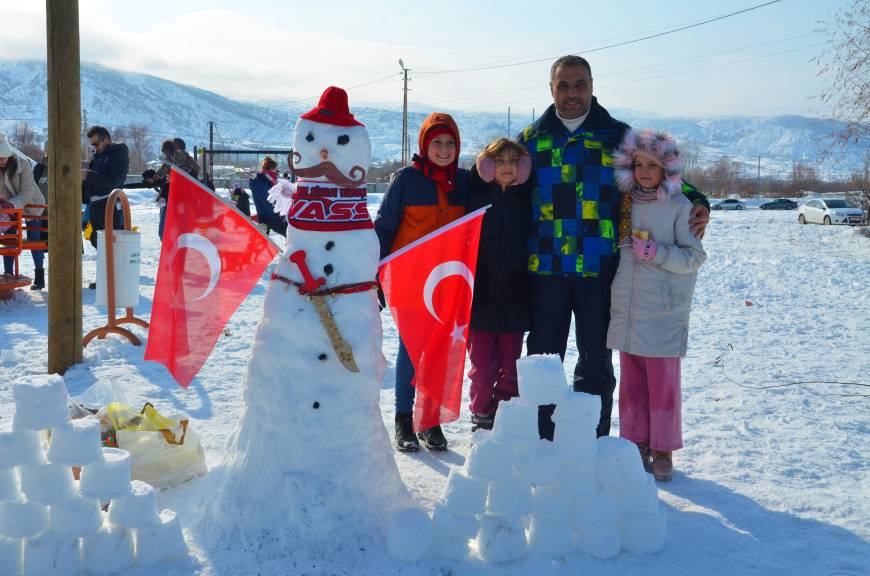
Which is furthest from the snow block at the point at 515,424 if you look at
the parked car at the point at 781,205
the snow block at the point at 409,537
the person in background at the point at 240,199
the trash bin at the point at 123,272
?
the parked car at the point at 781,205

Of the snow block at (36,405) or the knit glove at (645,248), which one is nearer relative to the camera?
the snow block at (36,405)

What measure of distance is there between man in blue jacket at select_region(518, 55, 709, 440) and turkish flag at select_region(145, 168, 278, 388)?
1393 mm

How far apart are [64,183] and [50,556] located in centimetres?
332

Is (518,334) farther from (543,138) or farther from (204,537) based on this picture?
(204,537)

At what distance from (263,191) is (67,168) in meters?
5.87

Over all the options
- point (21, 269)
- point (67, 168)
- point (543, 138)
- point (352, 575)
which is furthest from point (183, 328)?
point (21, 269)

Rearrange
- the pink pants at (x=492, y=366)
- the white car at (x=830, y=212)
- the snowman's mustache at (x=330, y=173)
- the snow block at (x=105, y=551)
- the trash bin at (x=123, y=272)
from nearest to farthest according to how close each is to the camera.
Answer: the snow block at (x=105, y=551) → the snowman's mustache at (x=330, y=173) → the pink pants at (x=492, y=366) → the trash bin at (x=123, y=272) → the white car at (x=830, y=212)

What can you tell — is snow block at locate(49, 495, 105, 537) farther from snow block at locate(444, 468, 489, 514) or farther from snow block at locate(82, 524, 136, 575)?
snow block at locate(444, 468, 489, 514)

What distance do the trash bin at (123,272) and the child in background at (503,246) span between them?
11.8 ft

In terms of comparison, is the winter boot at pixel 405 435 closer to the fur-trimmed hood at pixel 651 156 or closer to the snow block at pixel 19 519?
the fur-trimmed hood at pixel 651 156

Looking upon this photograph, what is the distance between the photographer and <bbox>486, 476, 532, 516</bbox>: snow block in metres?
2.69

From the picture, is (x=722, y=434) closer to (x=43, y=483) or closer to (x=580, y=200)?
(x=580, y=200)

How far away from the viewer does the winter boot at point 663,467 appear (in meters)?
3.64

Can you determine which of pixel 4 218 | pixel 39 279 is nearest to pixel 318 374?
pixel 4 218
